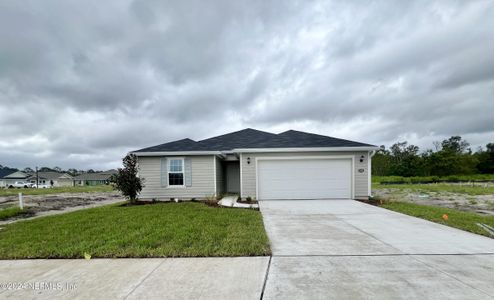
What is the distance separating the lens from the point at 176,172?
11359mm

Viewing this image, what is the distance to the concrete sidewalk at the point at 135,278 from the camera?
102 inches

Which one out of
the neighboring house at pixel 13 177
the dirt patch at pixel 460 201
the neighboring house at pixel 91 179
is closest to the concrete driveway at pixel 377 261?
the dirt patch at pixel 460 201

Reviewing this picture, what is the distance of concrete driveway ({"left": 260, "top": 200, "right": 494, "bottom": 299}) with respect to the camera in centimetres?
258

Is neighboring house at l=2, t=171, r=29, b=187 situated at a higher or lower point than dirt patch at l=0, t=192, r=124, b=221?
lower

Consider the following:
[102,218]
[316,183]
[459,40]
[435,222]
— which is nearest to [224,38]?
[316,183]

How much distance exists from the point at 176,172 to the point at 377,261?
9588 mm

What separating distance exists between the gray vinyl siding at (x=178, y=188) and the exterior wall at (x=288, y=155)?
5.36 ft

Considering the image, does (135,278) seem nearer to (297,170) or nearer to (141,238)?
(141,238)

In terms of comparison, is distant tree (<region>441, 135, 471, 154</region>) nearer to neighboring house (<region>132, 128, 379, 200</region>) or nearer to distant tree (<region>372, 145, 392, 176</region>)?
distant tree (<region>372, 145, 392, 176</region>)

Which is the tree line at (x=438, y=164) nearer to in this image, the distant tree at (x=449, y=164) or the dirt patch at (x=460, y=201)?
the distant tree at (x=449, y=164)

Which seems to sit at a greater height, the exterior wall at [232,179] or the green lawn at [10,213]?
the exterior wall at [232,179]

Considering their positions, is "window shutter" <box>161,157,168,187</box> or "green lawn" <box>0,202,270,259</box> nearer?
"green lawn" <box>0,202,270,259</box>

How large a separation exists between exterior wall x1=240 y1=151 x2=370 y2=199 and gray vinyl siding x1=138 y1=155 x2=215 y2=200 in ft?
5.36

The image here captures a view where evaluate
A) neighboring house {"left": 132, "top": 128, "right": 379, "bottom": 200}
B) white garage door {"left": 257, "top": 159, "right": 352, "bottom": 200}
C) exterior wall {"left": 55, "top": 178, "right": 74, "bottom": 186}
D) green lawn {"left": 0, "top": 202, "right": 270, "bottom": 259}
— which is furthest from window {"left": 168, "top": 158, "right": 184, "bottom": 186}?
exterior wall {"left": 55, "top": 178, "right": 74, "bottom": 186}
